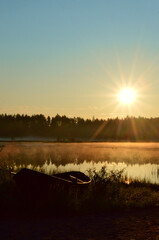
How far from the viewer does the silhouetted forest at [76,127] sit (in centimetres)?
14575

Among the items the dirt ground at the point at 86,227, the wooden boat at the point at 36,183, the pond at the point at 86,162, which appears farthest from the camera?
the pond at the point at 86,162

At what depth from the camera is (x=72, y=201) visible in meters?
14.0

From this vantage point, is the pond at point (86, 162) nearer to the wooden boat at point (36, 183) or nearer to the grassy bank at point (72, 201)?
the grassy bank at point (72, 201)

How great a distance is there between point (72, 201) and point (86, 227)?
2.73m

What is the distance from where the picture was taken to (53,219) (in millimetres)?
12305

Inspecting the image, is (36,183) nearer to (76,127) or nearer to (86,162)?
(86,162)

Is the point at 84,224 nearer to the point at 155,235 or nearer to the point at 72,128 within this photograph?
the point at 155,235

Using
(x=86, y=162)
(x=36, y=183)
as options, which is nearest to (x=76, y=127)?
(x=86, y=162)

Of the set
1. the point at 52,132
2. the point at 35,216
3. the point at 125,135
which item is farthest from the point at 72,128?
the point at 35,216

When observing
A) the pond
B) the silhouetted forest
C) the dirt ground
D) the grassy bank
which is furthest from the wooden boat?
the silhouetted forest

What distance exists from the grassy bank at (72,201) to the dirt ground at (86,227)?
94 cm

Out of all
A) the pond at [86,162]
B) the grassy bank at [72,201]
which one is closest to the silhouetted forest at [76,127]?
the pond at [86,162]

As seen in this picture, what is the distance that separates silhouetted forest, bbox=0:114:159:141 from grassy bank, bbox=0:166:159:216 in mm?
124190

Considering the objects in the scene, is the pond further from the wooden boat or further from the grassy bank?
the wooden boat
